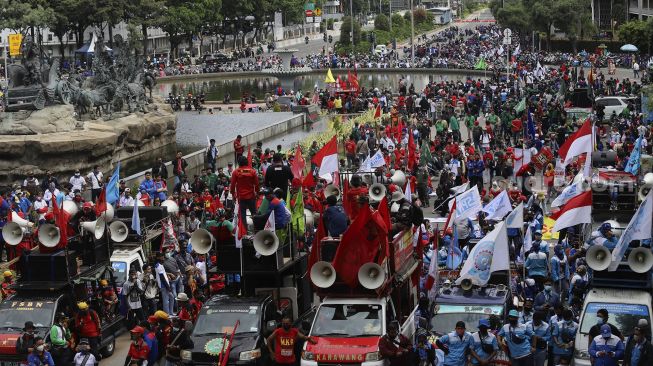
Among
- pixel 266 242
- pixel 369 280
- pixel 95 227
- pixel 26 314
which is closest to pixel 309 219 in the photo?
pixel 266 242

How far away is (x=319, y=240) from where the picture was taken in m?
17.5

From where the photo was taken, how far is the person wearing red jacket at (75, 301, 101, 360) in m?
18.2

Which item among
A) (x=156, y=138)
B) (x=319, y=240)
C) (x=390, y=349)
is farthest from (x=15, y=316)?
(x=156, y=138)

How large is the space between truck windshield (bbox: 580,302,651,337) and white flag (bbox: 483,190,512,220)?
16.6 feet

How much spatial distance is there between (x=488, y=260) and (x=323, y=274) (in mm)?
2818

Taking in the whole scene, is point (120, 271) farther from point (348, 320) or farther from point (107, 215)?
point (348, 320)

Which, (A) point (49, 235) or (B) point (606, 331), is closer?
(B) point (606, 331)

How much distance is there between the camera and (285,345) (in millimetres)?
16359

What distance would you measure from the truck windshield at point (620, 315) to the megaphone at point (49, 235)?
8.69 m

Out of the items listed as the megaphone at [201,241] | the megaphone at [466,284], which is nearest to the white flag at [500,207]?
the megaphone at [466,284]

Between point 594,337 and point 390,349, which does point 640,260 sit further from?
point 390,349

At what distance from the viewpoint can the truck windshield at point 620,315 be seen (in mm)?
16062

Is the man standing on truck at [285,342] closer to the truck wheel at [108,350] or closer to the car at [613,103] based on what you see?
the truck wheel at [108,350]

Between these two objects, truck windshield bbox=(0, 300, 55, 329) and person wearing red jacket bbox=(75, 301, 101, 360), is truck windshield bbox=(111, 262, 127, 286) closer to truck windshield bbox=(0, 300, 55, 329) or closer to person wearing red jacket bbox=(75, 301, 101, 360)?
person wearing red jacket bbox=(75, 301, 101, 360)
